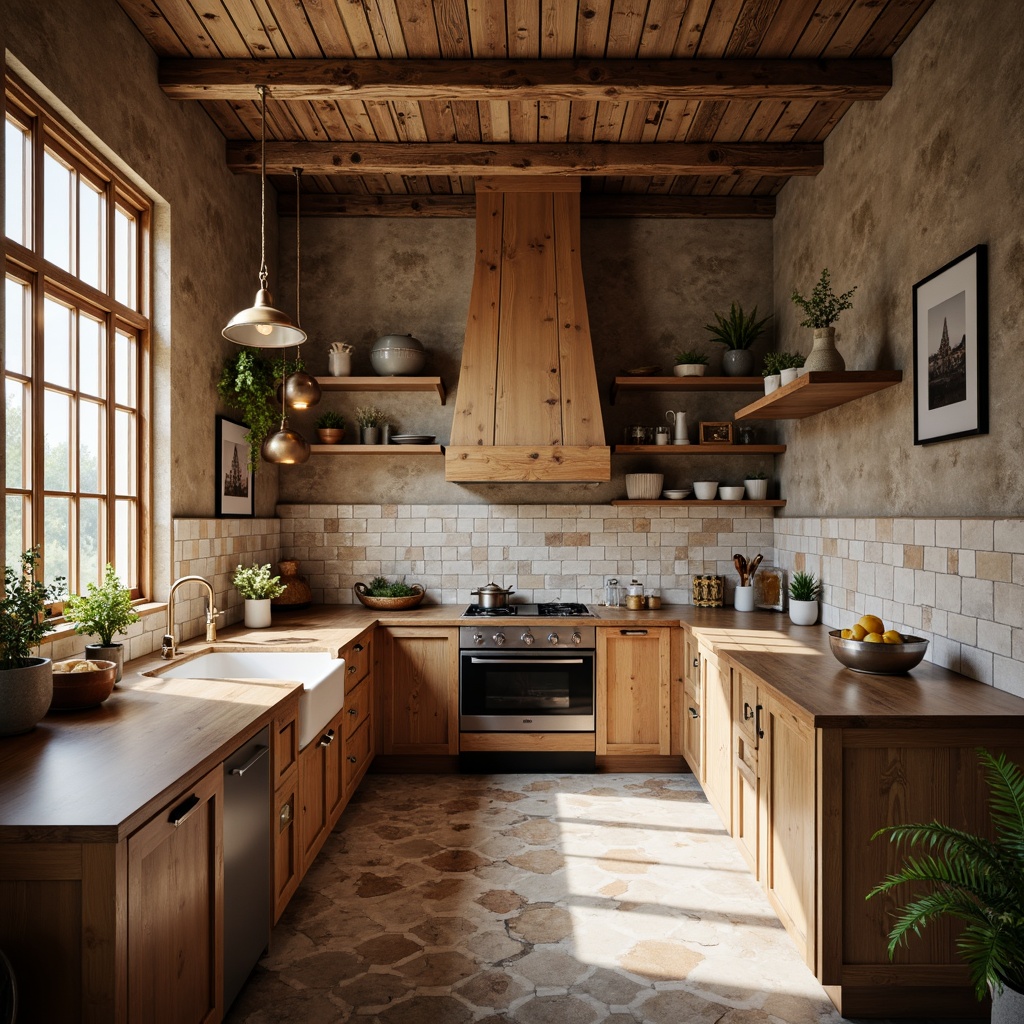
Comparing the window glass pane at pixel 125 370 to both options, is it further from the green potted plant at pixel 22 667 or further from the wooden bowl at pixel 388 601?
the wooden bowl at pixel 388 601

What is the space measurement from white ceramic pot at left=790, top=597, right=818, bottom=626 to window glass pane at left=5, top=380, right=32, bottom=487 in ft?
11.2

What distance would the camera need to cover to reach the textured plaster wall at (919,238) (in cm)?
240

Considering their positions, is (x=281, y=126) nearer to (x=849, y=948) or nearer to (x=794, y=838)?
(x=794, y=838)

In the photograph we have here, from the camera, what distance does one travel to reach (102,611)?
2512 millimetres

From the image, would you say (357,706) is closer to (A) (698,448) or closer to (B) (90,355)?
(B) (90,355)

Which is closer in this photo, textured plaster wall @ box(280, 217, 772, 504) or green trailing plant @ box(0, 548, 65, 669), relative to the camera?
green trailing plant @ box(0, 548, 65, 669)

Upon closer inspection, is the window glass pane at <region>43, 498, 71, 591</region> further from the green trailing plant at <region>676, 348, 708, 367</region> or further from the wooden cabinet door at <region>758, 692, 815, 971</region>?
the green trailing plant at <region>676, 348, 708, 367</region>

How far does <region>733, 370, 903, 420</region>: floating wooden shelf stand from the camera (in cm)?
310

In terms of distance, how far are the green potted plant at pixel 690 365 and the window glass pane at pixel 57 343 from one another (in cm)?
317

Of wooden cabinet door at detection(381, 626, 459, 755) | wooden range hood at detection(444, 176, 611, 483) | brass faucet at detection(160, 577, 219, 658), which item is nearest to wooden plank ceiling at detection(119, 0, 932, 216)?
wooden range hood at detection(444, 176, 611, 483)

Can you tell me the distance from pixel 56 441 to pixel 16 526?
0.39 metres

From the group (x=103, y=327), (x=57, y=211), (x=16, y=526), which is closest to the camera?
(x=16, y=526)

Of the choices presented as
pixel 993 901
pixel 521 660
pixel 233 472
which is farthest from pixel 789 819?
pixel 233 472

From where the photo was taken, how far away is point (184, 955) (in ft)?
5.77
